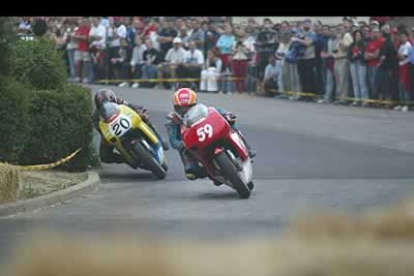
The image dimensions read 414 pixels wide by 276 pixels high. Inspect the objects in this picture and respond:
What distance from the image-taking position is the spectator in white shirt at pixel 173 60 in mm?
20106

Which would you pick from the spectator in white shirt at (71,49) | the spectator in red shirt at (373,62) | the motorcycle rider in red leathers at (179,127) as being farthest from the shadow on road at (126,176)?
the spectator in red shirt at (373,62)

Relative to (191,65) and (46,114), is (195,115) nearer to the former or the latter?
(46,114)

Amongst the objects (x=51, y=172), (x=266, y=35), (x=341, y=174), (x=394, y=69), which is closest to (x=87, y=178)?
(x=51, y=172)

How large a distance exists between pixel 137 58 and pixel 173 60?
6.55 feet

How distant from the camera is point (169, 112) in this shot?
1423cm

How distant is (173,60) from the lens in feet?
68.3

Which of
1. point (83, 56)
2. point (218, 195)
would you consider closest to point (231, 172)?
point (218, 195)

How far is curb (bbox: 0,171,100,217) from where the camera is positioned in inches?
474

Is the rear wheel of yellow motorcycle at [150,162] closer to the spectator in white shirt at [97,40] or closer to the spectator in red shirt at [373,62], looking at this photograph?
the spectator in white shirt at [97,40]

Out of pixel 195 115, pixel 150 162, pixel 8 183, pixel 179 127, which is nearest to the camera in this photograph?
pixel 8 183

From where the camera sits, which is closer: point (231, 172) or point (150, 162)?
point (231, 172)
